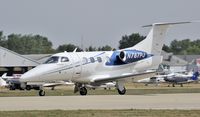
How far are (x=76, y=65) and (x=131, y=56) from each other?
14.2ft

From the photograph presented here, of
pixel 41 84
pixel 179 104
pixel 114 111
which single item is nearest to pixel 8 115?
pixel 114 111

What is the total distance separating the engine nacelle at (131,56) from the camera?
4397 centimetres

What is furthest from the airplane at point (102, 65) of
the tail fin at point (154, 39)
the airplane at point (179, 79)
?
the airplane at point (179, 79)

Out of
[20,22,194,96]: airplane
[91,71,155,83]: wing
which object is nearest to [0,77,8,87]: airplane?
[20,22,194,96]: airplane

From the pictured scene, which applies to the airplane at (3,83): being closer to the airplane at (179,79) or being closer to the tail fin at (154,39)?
the airplane at (179,79)

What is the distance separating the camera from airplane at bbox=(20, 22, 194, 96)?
4138 centimetres

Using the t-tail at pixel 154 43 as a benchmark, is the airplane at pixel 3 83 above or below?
below

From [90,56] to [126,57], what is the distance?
2.70 meters

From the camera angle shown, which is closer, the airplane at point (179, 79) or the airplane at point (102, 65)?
the airplane at point (102, 65)

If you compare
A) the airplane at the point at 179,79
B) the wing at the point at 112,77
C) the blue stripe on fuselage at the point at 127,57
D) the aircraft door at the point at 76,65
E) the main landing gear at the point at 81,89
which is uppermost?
the airplane at the point at 179,79

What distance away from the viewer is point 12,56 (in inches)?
4139

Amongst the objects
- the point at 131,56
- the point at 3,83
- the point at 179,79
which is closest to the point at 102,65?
the point at 131,56

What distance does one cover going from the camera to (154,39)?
150 ft

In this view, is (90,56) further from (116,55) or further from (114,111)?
(114,111)
